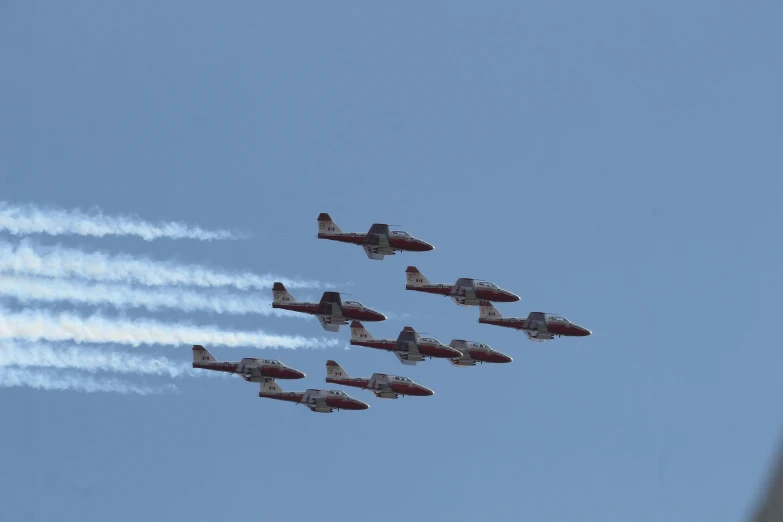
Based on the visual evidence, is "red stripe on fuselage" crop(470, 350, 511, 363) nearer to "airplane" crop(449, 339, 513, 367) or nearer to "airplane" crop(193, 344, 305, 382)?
"airplane" crop(449, 339, 513, 367)

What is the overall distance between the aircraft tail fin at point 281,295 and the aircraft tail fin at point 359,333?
18.8 feet

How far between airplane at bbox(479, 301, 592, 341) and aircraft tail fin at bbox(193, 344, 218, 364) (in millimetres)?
23860

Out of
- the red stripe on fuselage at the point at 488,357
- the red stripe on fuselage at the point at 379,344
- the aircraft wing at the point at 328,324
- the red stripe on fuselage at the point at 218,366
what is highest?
the aircraft wing at the point at 328,324

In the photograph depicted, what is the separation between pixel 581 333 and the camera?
93.7 m

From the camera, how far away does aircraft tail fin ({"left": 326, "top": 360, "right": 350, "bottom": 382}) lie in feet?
329

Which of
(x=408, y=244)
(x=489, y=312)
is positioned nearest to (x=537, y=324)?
(x=489, y=312)

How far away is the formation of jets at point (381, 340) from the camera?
8750 cm

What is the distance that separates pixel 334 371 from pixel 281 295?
35.3 feet

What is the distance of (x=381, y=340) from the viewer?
94312 mm

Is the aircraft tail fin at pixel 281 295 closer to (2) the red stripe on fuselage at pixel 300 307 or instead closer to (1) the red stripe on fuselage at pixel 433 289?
(2) the red stripe on fuselage at pixel 300 307

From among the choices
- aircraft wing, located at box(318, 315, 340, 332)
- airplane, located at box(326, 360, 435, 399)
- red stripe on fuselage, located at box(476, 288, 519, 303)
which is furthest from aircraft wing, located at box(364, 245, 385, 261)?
airplane, located at box(326, 360, 435, 399)

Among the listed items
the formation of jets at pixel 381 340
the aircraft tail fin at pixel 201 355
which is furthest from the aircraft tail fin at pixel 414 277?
the aircraft tail fin at pixel 201 355

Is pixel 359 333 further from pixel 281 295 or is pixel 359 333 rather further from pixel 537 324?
pixel 537 324

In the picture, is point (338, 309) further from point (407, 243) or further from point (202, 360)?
point (202, 360)
